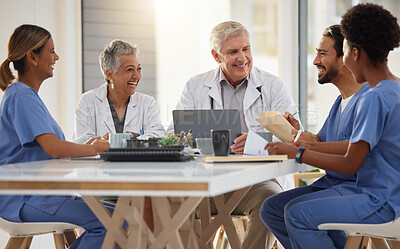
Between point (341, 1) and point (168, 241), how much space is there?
3.72 metres

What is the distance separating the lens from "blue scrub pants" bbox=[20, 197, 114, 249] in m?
2.16

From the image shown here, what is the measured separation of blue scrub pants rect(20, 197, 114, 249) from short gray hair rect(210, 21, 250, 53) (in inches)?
66.2

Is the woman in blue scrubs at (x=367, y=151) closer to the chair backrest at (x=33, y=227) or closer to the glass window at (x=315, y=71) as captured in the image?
the chair backrest at (x=33, y=227)

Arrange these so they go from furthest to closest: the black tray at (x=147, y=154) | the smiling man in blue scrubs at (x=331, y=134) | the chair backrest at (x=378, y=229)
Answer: the smiling man in blue scrubs at (x=331, y=134) → the black tray at (x=147, y=154) → the chair backrest at (x=378, y=229)

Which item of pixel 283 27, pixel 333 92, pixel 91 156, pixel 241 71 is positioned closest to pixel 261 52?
pixel 283 27

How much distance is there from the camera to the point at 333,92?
511cm

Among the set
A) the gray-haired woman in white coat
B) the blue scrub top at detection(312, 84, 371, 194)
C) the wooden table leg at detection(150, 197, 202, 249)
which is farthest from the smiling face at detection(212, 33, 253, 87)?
the wooden table leg at detection(150, 197, 202, 249)

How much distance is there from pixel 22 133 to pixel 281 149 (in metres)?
1.05

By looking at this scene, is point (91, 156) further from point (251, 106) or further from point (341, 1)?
point (341, 1)

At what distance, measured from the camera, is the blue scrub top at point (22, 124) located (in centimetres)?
227

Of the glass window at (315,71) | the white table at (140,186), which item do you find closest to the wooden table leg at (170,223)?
the white table at (140,186)

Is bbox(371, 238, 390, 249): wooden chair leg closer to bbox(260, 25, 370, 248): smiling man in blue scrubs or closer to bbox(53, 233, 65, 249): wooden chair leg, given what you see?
bbox(260, 25, 370, 248): smiling man in blue scrubs

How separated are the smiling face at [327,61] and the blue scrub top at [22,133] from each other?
130 centimetres

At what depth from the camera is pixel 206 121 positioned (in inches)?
101
